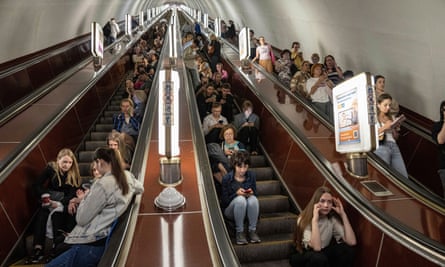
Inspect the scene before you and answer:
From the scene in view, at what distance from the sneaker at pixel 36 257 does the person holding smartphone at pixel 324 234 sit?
2358mm

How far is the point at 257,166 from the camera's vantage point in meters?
6.14

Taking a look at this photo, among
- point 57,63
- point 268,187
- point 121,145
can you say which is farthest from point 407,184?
point 57,63

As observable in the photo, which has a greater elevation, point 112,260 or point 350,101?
point 350,101

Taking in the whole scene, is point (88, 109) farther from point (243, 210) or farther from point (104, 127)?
point (243, 210)

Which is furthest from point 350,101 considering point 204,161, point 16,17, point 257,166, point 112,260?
point 16,17

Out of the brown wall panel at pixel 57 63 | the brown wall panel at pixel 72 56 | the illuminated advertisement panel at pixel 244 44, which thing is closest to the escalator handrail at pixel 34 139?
the brown wall panel at pixel 57 63

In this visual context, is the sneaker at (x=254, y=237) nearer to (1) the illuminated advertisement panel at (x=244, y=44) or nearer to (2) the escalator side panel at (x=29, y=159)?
(2) the escalator side panel at (x=29, y=159)

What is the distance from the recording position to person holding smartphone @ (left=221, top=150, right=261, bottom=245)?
405cm

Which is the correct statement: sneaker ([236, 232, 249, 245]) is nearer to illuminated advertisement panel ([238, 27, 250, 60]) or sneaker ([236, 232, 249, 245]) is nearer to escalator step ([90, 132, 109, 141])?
escalator step ([90, 132, 109, 141])

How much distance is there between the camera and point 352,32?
30.9 ft

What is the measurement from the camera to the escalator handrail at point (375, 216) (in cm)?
280

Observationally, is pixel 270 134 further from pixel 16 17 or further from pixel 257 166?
pixel 16 17

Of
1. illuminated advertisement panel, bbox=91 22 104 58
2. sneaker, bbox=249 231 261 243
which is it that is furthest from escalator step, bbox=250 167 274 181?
illuminated advertisement panel, bbox=91 22 104 58

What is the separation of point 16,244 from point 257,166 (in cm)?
338
